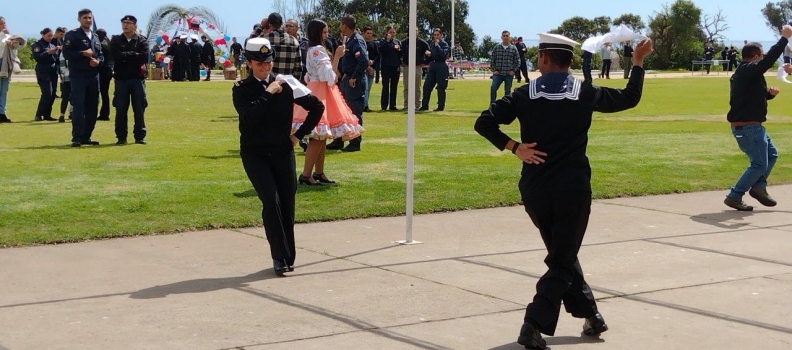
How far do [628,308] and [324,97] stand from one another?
19.9 feet

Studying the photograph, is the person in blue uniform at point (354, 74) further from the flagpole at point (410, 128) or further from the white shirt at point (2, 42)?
the white shirt at point (2, 42)

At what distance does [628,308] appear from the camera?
693 centimetres

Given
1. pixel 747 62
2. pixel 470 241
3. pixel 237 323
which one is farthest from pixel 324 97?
pixel 237 323

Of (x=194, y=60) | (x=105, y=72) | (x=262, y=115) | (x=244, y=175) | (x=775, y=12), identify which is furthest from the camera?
(x=775, y=12)

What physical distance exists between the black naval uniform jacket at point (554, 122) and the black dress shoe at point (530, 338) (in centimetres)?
72

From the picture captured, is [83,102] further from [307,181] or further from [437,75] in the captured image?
[437,75]

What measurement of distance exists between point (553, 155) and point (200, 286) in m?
2.71

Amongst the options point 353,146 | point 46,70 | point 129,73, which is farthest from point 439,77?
point 129,73

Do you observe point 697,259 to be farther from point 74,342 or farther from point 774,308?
point 74,342

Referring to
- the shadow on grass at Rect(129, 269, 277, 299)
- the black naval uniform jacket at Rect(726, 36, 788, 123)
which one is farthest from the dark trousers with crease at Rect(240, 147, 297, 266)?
the black naval uniform jacket at Rect(726, 36, 788, 123)

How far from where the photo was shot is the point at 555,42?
235 inches

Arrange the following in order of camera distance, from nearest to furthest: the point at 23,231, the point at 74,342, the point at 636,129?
the point at 74,342 → the point at 23,231 → the point at 636,129

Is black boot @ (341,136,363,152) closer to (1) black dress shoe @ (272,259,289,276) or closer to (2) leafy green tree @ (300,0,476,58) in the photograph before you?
(1) black dress shoe @ (272,259,289,276)

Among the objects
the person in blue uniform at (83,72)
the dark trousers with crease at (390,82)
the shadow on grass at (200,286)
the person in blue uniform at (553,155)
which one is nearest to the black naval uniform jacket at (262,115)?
the shadow on grass at (200,286)
